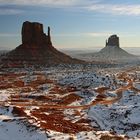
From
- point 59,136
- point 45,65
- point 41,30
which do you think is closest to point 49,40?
point 41,30

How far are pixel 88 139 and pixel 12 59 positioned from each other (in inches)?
4549

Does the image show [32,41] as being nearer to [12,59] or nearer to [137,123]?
[12,59]

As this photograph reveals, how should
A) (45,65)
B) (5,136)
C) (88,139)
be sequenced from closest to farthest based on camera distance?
(88,139), (5,136), (45,65)

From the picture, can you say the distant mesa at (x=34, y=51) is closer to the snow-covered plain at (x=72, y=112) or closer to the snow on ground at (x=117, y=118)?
the snow-covered plain at (x=72, y=112)

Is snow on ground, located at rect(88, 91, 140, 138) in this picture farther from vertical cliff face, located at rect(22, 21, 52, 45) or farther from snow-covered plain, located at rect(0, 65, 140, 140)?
vertical cliff face, located at rect(22, 21, 52, 45)

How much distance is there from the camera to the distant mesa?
479ft

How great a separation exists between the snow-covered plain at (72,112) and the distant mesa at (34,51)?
56.3 m

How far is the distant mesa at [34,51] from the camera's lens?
146 metres

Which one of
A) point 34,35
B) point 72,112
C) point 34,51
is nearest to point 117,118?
point 72,112

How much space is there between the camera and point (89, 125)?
4575 cm

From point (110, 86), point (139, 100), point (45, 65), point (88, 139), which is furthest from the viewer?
point (45, 65)

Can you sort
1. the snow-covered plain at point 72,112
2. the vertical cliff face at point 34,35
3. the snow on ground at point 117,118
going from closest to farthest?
the snow-covered plain at point 72,112 → the snow on ground at point 117,118 → the vertical cliff face at point 34,35

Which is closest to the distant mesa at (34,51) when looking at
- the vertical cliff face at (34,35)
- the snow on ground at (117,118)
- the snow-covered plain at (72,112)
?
the vertical cliff face at (34,35)

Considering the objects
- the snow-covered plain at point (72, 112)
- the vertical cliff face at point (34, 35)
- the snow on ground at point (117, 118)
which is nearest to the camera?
the snow-covered plain at point (72, 112)
